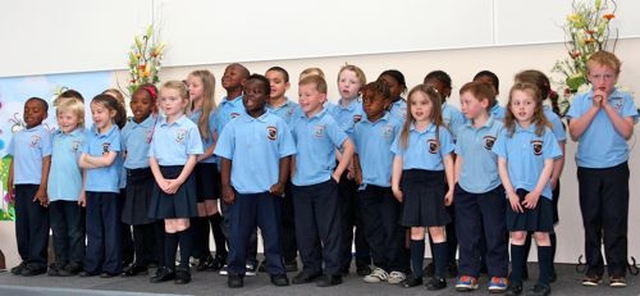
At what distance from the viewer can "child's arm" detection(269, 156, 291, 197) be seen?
5.42m

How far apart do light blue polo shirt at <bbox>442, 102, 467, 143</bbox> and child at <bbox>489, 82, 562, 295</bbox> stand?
0.68m

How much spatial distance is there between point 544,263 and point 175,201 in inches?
86.1

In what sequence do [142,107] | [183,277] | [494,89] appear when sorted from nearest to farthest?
1. [494,89]
2. [183,277]
3. [142,107]

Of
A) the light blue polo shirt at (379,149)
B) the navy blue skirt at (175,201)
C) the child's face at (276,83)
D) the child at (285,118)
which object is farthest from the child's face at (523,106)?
the navy blue skirt at (175,201)

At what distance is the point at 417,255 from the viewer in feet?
17.2

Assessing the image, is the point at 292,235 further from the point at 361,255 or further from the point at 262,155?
the point at 262,155

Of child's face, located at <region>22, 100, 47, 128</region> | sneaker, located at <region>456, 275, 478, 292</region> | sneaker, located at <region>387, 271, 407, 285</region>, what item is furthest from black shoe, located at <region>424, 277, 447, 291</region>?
child's face, located at <region>22, 100, 47, 128</region>

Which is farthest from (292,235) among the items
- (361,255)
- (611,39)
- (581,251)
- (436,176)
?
(611,39)

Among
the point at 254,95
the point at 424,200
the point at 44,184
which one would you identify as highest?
the point at 254,95

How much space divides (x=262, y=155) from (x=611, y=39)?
248cm

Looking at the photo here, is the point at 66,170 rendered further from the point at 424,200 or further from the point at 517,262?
the point at 517,262

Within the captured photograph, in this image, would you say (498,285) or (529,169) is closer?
(529,169)

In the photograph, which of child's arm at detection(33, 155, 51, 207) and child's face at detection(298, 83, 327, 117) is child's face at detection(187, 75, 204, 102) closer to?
child's face at detection(298, 83, 327, 117)

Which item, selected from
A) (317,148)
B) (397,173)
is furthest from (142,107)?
(397,173)
